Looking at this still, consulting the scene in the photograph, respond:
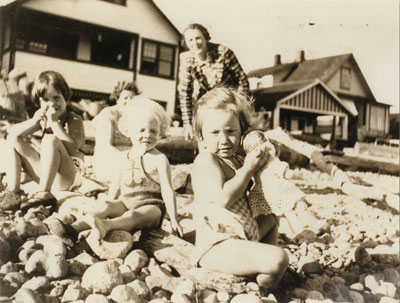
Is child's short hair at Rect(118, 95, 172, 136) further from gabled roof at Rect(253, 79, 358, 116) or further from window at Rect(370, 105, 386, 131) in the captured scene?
window at Rect(370, 105, 386, 131)

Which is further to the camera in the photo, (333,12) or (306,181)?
(306,181)

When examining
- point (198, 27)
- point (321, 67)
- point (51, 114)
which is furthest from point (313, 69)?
point (51, 114)

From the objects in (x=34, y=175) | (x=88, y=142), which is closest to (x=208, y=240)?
(x=34, y=175)

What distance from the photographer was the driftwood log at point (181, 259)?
4.83 ft

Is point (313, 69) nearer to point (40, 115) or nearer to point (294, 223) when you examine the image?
point (294, 223)

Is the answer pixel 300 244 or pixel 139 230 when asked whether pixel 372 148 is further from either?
pixel 139 230

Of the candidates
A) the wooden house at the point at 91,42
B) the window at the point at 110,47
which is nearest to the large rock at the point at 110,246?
the wooden house at the point at 91,42

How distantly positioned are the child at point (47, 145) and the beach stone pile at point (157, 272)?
0.80ft

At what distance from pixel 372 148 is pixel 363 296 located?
6.74 ft

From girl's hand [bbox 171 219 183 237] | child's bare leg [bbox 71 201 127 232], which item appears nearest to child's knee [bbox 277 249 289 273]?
girl's hand [bbox 171 219 183 237]

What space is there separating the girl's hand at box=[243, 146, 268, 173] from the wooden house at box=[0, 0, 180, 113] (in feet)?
3.02

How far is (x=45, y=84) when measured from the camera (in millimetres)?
1925

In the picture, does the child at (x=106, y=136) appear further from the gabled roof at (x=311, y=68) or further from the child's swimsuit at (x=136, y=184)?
the gabled roof at (x=311, y=68)

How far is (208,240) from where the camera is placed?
59.5 inches
